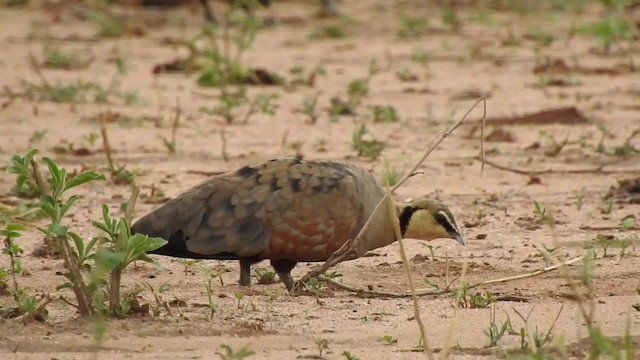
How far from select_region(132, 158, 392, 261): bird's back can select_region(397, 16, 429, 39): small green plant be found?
29.8 ft

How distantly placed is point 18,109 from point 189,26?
549 centimetres

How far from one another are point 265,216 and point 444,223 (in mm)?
804

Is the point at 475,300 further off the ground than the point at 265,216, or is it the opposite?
the point at 265,216

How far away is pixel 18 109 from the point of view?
9828 mm

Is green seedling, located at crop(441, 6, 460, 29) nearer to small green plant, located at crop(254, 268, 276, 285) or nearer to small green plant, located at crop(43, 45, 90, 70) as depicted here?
small green plant, located at crop(43, 45, 90, 70)

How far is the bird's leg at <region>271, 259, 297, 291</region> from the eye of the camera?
5.36 metres

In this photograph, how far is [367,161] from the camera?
26.8 ft

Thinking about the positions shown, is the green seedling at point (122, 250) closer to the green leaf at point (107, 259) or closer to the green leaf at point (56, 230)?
the green leaf at point (107, 259)

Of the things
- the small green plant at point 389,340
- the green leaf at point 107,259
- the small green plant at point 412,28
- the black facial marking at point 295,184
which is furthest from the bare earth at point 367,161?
the black facial marking at point 295,184

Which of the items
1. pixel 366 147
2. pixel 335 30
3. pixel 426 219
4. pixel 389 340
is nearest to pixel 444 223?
pixel 426 219

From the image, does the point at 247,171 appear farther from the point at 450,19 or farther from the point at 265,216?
the point at 450,19

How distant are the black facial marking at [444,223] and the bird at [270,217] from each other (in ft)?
1.01

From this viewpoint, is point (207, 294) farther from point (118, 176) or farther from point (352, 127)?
point (352, 127)

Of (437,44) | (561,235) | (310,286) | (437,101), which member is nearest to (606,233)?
(561,235)
